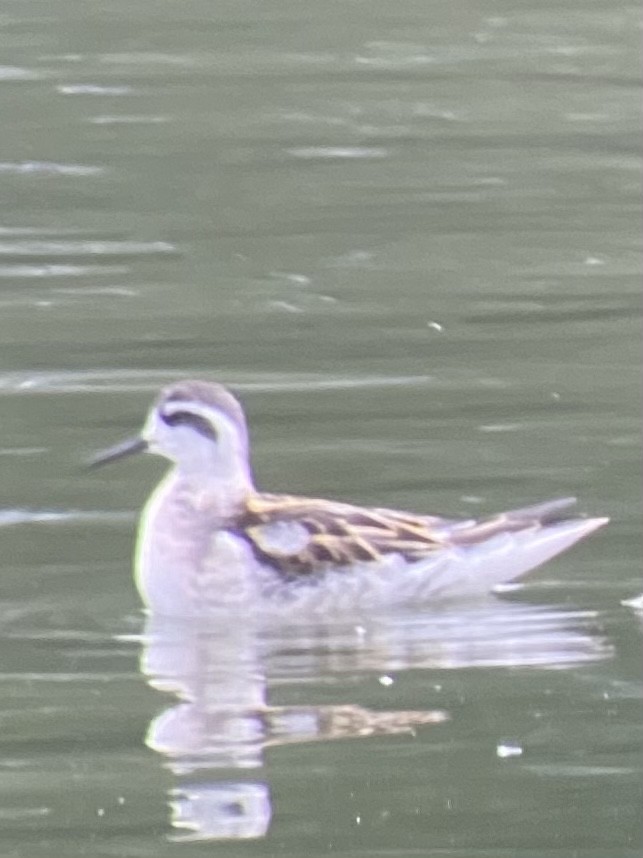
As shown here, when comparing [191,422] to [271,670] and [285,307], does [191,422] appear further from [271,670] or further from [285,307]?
[285,307]

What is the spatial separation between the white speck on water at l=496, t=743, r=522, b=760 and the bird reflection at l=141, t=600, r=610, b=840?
12.3 inches

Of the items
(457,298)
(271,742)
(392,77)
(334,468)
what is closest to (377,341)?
(457,298)

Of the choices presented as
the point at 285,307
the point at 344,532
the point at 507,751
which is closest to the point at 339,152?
the point at 285,307

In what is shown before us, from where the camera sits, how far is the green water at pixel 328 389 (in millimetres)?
9031

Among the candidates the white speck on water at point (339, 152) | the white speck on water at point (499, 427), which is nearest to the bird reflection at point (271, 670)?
the white speck on water at point (499, 427)

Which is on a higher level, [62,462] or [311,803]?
[62,462]

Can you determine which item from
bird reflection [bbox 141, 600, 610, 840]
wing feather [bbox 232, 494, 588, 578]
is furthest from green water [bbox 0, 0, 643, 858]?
wing feather [bbox 232, 494, 588, 578]

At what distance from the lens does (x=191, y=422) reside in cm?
1132

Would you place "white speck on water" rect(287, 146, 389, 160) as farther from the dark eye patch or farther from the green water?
the dark eye patch

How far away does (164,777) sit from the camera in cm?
911

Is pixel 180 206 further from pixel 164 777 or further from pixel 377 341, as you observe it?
pixel 164 777

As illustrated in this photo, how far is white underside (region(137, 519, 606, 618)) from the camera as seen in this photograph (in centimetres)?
1094

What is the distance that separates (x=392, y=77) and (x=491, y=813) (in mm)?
14626

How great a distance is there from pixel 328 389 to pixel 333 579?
9.60ft
